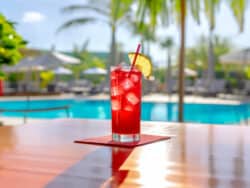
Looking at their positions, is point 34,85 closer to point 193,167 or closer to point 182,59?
point 182,59

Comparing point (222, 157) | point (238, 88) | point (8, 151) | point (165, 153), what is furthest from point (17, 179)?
point (238, 88)

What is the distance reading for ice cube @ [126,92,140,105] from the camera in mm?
1406

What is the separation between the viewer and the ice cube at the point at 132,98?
141 cm

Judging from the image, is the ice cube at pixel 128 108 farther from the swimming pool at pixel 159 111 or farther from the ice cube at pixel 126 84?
the swimming pool at pixel 159 111

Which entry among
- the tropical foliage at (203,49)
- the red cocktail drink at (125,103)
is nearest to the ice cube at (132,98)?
the red cocktail drink at (125,103)

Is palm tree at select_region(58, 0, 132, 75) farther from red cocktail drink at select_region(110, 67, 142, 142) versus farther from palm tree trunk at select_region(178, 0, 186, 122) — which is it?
red cocktail drink at select_region(110, 67, 142, 142)

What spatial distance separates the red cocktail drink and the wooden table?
10 centimetres

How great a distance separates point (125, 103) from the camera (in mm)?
1405

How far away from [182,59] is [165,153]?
17.6 ft

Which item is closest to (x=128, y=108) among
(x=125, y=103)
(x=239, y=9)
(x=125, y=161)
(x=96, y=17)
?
(x=125, y=103)

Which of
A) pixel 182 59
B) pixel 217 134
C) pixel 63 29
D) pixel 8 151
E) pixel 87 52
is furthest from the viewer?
pixel 87 52

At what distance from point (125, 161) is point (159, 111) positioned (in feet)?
36.4

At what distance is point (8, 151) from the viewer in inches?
50.6

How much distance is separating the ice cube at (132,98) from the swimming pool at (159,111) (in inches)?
330
